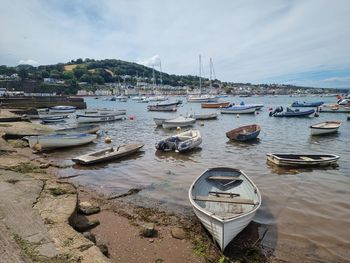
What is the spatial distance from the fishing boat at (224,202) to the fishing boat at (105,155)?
7.36m

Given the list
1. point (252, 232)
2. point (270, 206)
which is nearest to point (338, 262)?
point (252, 232)

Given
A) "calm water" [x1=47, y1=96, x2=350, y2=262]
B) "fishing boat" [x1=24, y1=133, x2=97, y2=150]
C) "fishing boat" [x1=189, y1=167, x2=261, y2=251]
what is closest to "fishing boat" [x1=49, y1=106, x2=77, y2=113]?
"fishing boat" [x1=24, y1=133, x2=97, y2=150]

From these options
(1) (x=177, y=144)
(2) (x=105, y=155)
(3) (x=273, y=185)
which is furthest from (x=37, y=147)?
(3) (x=273, y=185)

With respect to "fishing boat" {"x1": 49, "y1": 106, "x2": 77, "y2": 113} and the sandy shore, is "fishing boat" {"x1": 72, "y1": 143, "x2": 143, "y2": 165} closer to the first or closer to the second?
the sandy shore

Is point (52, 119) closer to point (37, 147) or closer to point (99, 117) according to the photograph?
point (99, 117)

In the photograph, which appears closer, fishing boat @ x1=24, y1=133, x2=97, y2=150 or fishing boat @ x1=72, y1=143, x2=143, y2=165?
fishing boat @ x1=72, y1=143, x2=143, y2=165

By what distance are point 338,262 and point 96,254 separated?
558cm

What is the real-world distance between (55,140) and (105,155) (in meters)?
5.53

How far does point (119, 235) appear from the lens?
7363 millimetres

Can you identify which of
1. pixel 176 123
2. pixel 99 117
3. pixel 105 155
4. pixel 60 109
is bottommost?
pixel 176 123

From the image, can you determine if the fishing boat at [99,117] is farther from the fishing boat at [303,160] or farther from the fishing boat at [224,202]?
the fishing boat at [224,202]

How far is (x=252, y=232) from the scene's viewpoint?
783 centimetres

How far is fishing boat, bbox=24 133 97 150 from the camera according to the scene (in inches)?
732

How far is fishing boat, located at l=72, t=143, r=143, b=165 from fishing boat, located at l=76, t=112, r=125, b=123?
2117 cm
